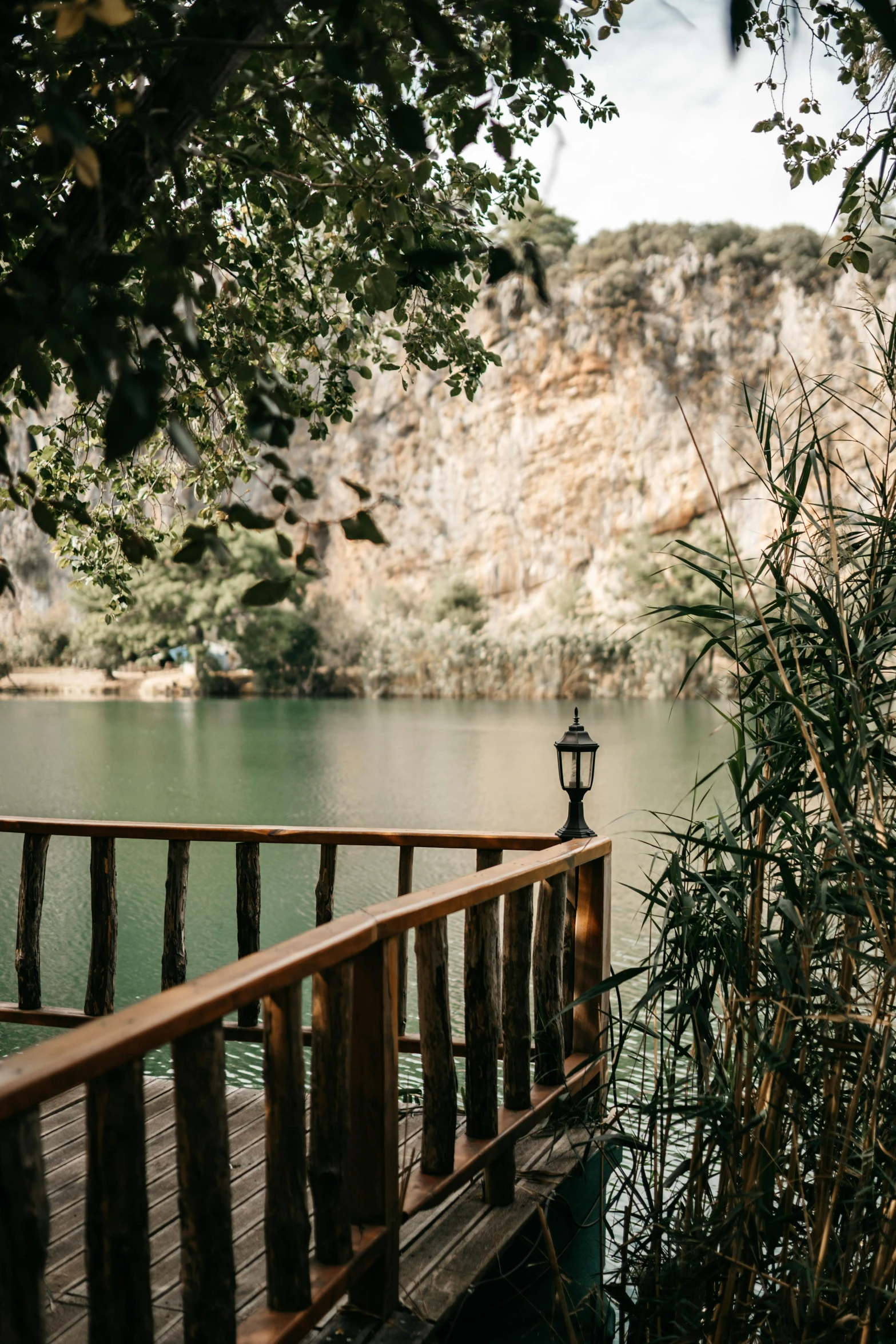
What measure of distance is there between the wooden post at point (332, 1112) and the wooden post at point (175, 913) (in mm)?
1377

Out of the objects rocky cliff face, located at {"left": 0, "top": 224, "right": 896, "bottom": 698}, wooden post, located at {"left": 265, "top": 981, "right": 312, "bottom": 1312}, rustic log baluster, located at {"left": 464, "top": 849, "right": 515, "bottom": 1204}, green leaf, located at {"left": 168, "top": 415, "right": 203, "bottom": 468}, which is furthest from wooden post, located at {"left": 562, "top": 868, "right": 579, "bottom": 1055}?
rocky cliff face, located at {"left": 0, "top": 224, "right": 896, "bottom": 698}

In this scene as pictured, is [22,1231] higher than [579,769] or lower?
lower

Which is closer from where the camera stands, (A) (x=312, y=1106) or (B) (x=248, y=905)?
(A) (x=312, y=1106)

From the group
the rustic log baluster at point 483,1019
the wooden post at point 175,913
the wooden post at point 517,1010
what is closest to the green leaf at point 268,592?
the rustic log baluster at point 483,1019

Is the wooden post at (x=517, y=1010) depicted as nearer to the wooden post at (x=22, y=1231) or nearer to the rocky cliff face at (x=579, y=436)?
the wooden post at (x=22, y=1231)

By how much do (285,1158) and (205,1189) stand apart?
17 centimetres

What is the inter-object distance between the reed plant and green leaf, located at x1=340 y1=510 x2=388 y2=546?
25.5 inches

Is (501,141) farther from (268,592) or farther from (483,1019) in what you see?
(483,1019)

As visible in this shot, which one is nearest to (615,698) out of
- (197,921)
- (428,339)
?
(197,921)

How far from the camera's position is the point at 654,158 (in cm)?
3198

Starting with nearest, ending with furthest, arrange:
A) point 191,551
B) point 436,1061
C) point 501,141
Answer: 1. point 191,551
2. point 501,141
3. point 436,1061

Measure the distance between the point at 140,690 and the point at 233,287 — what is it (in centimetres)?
2883

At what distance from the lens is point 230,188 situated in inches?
117

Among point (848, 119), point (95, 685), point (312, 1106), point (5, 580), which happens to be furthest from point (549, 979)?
point (95, 685)
